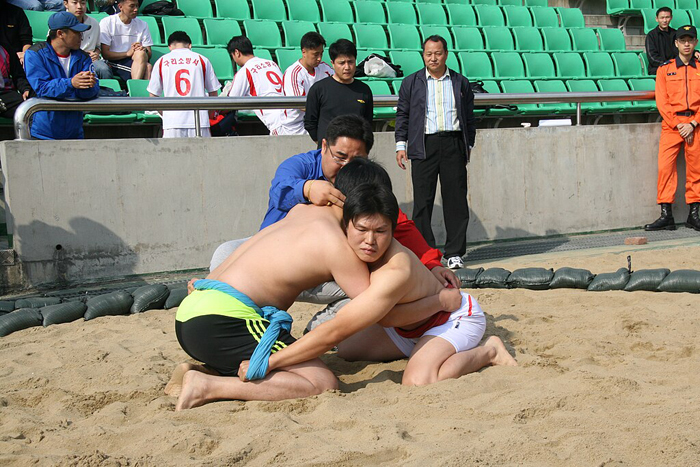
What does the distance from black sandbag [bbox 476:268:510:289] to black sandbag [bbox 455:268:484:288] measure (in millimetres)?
37

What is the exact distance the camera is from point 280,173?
4.77 metres

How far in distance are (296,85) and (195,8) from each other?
390cm

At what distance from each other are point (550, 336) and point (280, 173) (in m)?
1.87

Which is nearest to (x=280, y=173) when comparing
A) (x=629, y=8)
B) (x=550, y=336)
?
(x=550, y=336)

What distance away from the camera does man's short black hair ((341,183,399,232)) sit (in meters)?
3.44

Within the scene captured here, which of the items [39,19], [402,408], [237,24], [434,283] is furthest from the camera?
[237,24]

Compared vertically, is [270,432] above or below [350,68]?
below

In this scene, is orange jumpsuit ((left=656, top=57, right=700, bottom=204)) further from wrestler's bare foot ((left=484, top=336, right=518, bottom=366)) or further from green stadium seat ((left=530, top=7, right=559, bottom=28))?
wrestler's bare foot ((left=484, top=336, right=518, bottom=366))

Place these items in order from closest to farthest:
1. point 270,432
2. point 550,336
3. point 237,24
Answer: point 270,432 < point 550,336 < point 237,24

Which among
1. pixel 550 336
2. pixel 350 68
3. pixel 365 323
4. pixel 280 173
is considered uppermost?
pixel 350 68

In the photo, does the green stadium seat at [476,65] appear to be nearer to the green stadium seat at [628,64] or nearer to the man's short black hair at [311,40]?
the green stadium seat at [628,64]

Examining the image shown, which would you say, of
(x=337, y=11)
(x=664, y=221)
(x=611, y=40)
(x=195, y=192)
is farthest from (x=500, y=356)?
(x=611, y=40)

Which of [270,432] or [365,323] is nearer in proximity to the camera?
[270,432]

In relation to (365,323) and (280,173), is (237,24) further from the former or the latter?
(365,323)
